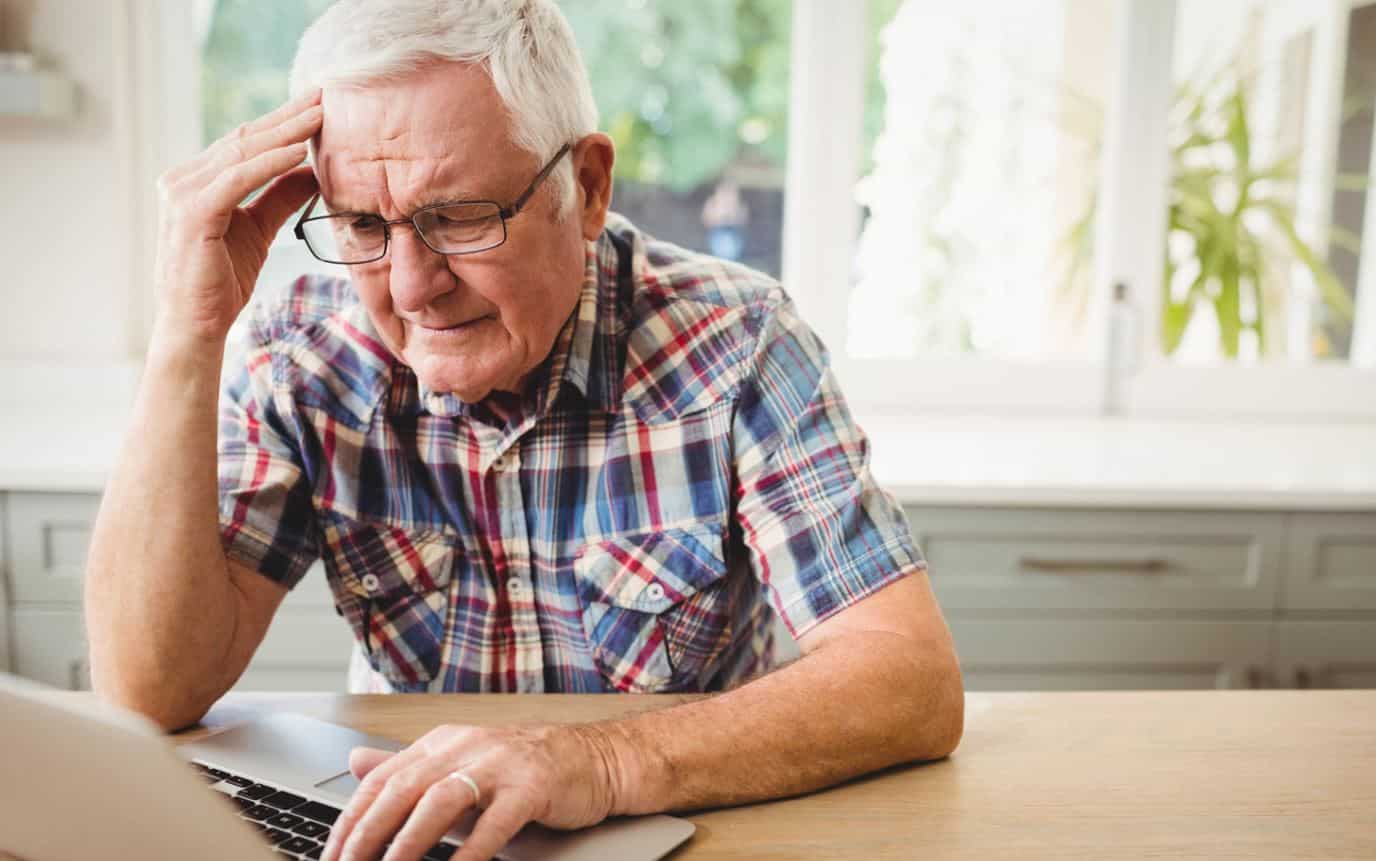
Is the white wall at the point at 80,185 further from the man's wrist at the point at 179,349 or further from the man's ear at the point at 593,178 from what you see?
the man's ear at the point at 593,178

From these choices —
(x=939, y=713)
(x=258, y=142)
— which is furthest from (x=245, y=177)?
(x=939, y=713)

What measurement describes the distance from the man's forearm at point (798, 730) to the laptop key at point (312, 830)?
0.19 meters

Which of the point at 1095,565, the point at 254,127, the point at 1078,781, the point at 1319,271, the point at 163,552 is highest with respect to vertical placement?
the point at 254,127

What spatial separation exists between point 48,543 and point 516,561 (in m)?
1.02

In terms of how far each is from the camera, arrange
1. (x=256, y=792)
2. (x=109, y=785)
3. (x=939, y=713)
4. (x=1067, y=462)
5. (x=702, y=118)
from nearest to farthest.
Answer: (x=109, y=785), (x=256, y=792), (x=939, y=713), (x=1067, y=462), (x=702, y=118)

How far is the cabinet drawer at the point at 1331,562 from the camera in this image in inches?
74.9

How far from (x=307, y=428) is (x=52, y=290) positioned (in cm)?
142

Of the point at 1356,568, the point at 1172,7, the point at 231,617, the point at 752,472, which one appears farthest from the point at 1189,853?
the point at 1172,7

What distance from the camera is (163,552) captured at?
102cm

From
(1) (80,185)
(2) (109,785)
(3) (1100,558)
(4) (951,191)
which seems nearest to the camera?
(2) (109,785)

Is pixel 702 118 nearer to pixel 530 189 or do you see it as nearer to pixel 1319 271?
pixel 1319 271

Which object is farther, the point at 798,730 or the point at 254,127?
the point at 254,127

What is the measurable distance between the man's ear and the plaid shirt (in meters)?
0.09

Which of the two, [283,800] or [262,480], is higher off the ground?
[262,480]
